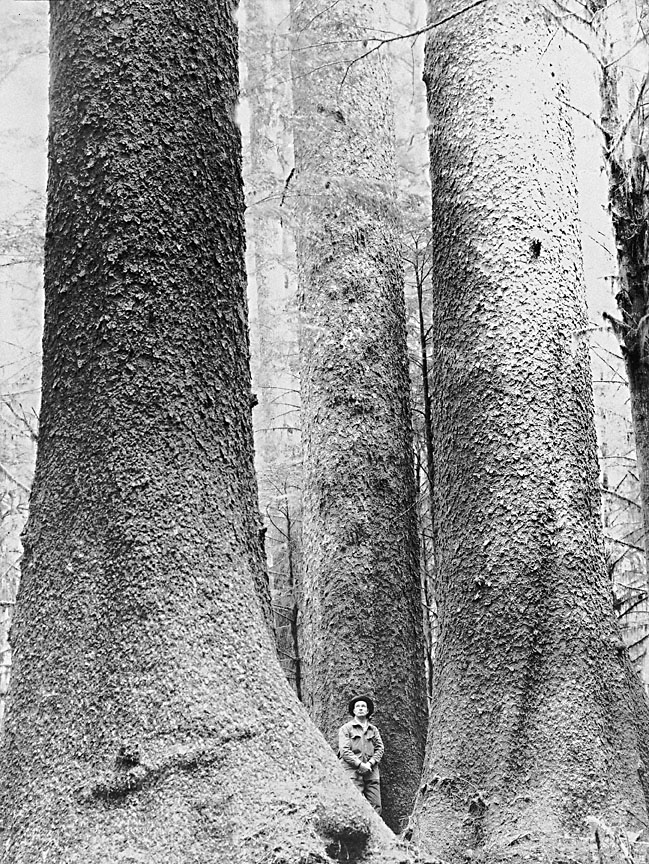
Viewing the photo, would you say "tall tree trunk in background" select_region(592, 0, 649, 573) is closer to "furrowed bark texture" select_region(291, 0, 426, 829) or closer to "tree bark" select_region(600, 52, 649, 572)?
"tree bark" select_region(600, 52, 649, 572)

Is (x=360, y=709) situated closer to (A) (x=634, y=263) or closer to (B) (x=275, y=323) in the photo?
(A) (x=634, y=263)

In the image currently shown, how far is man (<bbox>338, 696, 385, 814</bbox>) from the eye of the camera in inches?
251

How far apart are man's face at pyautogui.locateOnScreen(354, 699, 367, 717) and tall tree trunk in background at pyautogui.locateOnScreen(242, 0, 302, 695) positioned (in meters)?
1.34

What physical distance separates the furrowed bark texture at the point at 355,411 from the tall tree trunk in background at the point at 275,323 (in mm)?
404

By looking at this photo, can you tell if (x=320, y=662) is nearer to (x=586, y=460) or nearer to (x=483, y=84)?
(x=586, y=460)

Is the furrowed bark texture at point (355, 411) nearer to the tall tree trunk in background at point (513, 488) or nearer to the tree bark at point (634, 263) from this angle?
the tall tree trunk in background at point (513, 488)

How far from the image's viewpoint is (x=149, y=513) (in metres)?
2.93

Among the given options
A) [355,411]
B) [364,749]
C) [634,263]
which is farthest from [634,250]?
[364,749]

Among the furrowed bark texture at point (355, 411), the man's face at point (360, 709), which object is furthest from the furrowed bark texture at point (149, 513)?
the man's face at point (360, 709)

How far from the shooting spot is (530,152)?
19.0ft

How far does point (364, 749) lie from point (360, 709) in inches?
11.0

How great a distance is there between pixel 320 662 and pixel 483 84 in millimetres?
4329

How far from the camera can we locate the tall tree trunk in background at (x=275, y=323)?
819 cm

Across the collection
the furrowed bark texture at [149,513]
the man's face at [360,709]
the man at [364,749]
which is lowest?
the man at [364,749]
